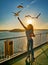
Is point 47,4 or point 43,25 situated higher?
point 47,4

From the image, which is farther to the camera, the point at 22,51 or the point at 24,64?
the point at 22,51

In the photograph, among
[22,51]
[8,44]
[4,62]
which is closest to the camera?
[4,62]

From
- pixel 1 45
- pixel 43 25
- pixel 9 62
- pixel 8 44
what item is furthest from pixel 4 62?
pixel 43 25

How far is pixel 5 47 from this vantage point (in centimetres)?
447

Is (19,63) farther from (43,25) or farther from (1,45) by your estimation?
(43,25)

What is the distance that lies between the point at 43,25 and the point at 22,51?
3.31 metres

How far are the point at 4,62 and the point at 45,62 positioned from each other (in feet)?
3.15

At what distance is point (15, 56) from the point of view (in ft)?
16.0

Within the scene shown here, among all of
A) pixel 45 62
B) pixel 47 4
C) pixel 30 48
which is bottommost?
pixel 45 62

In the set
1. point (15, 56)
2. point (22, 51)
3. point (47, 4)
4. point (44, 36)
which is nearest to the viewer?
point (15, 56)

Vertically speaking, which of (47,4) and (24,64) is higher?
(47,4)

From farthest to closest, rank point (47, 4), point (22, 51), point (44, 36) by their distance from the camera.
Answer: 1. point (44, 36)
2. point (47, 4)
3. point (22, 51)

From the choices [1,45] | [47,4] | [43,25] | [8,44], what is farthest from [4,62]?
[43,25]

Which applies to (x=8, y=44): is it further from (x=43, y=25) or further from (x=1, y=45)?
(x=43, y=25)
